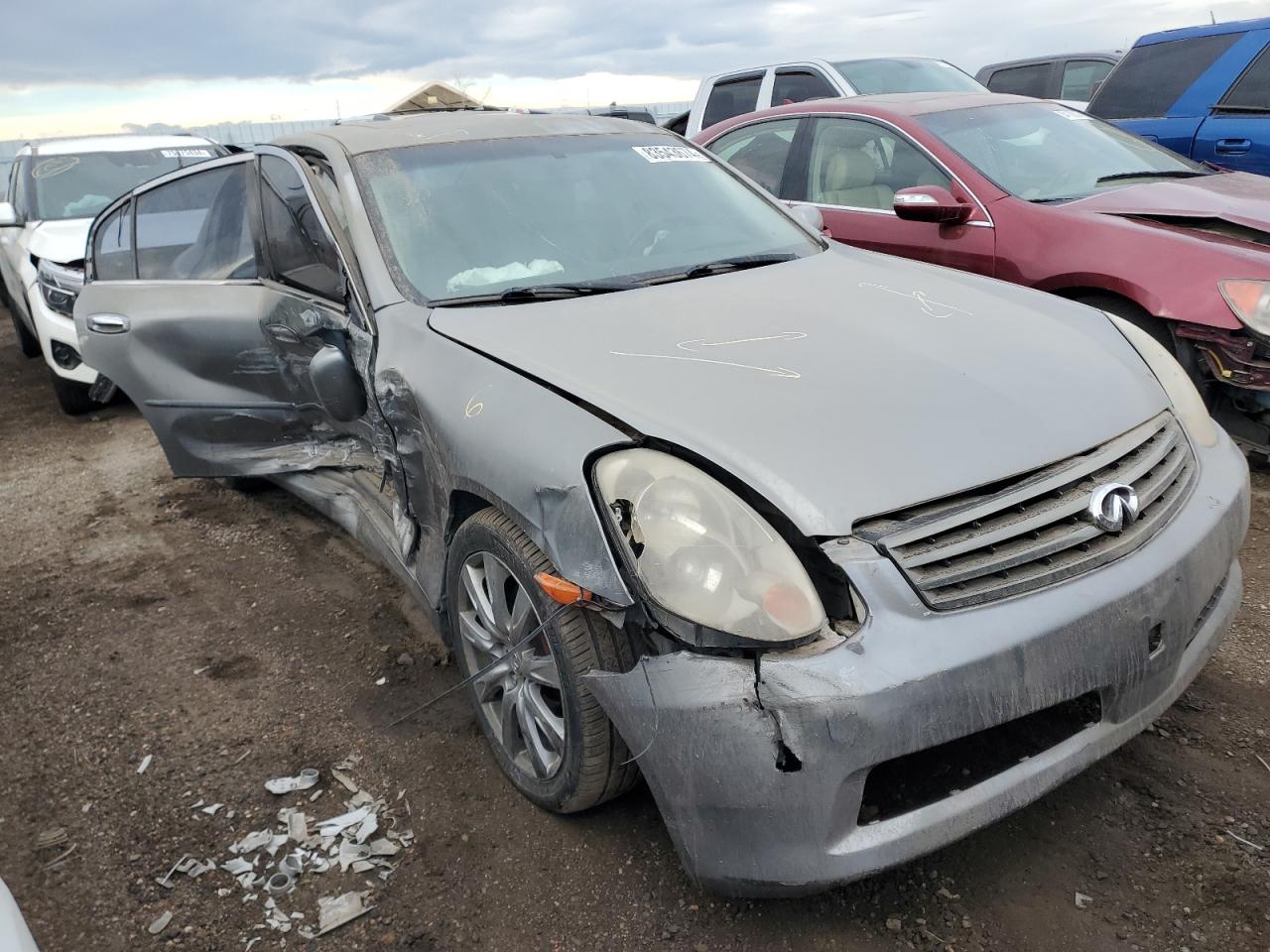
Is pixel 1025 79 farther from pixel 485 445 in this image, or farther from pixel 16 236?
pixel 485 445

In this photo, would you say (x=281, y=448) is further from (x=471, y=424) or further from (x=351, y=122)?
(x=471, y=424)

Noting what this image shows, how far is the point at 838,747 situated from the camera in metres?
1.64

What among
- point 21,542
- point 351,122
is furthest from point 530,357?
point 21,542

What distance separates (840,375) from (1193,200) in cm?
300

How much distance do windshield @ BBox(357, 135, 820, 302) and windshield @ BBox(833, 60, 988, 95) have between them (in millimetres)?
5042

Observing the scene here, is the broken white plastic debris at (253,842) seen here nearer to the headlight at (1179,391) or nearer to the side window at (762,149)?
the headlight at (1179,391)

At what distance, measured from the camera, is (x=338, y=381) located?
282 cm

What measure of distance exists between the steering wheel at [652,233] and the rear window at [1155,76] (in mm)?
4795

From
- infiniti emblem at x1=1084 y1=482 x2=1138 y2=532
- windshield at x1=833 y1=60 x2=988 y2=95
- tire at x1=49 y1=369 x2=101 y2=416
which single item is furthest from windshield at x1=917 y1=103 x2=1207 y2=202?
tire at x1=49 y1=369 x2=101 y2=416

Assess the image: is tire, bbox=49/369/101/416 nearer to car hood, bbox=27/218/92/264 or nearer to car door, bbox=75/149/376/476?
car hood, bbox=27/218/92/264

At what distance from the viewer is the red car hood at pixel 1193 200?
396cm

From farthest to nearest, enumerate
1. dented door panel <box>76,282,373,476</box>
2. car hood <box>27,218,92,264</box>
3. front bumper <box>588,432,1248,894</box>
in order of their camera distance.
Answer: car hood <box>27,218,92,264</box> → dented door panel <box>76,282,373,476</box> → front bumper <box>588,432,1248,894</box>

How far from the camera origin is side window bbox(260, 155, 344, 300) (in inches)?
118

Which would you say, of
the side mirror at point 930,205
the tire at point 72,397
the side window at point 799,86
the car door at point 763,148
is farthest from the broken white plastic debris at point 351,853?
the side window at point 799,86
